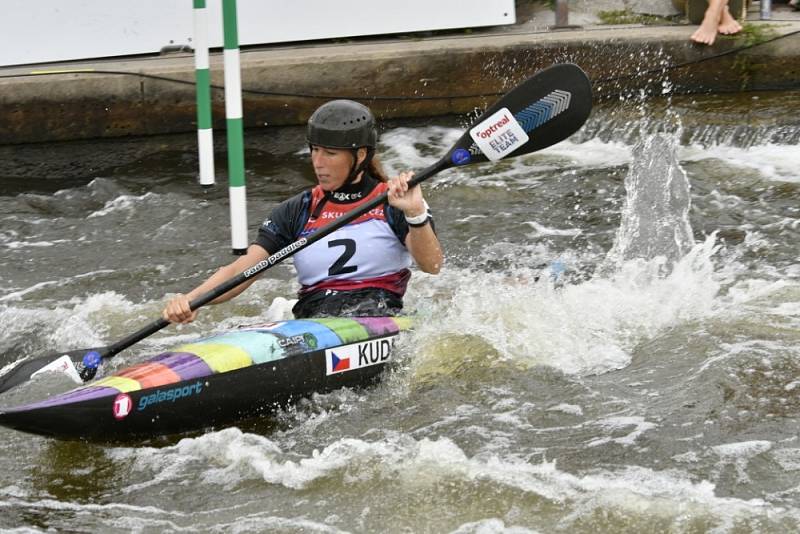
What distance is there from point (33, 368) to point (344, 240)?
1.40 m

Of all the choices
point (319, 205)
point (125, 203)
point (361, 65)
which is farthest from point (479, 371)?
point (361, 65)

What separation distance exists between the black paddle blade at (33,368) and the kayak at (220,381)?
0.52m

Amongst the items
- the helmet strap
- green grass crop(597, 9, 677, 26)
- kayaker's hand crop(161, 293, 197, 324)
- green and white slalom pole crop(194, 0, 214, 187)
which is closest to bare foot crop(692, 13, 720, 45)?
green grass crop(597, 9, 677, 26)

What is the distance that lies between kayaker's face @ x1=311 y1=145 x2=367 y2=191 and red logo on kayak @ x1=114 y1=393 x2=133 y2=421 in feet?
3.88

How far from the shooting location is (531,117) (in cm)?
509

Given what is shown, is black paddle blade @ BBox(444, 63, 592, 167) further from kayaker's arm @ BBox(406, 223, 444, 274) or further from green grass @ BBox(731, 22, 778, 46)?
green grass @ BBox(731, 22, 778, 46)

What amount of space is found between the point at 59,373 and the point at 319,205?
126cm

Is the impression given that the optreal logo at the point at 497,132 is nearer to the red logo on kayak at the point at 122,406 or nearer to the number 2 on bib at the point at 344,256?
the number 2 on bib at the point at 344,256

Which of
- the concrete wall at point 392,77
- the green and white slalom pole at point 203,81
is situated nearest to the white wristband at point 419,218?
the green and white slalom pole at point 203,81

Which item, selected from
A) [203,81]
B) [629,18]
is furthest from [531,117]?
Result: [629,18]

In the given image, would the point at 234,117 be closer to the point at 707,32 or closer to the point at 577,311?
the point at 577,311

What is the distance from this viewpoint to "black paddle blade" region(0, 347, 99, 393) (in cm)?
485

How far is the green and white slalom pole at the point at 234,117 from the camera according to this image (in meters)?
6.26

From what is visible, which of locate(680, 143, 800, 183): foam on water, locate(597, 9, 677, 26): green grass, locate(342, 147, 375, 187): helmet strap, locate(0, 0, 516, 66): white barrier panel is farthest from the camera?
locate(597, 9, 677, 26): green grass
